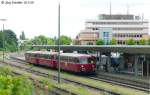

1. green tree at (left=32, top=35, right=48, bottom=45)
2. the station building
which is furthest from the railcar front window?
green tree at (left=32, top=35, right=48, bottom=45)

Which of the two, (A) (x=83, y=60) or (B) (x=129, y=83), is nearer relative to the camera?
(B) (x=129, y=83)

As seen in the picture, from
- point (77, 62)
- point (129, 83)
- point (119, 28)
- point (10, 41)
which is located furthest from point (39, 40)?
point (129, 83)

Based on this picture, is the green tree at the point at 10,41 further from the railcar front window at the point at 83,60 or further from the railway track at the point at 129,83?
the railway track at the point at 129,83

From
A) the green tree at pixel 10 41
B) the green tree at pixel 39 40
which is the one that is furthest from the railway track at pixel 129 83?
the green tree at pixel 39 40

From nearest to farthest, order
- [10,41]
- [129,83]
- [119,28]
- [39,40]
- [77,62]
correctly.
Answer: [129,83], [77,62], [10,41], [119,28], [39,40]

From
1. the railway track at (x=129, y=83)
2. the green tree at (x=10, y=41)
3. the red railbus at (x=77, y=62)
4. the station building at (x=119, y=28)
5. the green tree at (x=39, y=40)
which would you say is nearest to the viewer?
the railway track at (x=129, y=83)

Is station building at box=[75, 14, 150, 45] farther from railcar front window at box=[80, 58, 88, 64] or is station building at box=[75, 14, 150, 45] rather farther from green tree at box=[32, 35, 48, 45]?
railcar front window at box=[80, 58, 88, 64]

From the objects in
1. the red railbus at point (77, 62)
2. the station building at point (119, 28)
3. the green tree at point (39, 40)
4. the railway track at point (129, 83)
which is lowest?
the railway track at point (129, 83)

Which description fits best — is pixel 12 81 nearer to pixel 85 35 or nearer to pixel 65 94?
pixel 65 94

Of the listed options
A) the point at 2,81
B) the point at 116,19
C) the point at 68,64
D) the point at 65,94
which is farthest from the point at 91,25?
the point at 2,81

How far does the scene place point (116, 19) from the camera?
622 ft

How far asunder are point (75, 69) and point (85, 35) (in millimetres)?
127022

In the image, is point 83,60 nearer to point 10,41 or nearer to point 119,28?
point 10,41

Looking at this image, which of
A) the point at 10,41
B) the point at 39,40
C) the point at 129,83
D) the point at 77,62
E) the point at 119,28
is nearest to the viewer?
the point at 129,83
